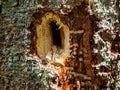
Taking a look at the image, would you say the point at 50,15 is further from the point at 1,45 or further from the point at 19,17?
the point at 1,45

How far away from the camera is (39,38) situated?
160cm

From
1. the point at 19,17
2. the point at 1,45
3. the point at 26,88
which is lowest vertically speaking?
the point at 26,88

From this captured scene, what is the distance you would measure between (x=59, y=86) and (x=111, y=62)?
208 millimetres

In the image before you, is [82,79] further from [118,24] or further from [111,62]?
[118,24]

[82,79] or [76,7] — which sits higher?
[76,7]

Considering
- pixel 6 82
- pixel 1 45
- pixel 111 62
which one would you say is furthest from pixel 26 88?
pixel 111 62

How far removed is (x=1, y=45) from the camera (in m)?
1.65

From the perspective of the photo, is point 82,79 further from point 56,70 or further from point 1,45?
point 1,45

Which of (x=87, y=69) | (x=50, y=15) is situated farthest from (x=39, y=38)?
(x=87, y=69)

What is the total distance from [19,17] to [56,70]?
0.24 m

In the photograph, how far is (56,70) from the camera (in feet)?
5.23

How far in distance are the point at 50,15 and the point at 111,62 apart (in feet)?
0.91

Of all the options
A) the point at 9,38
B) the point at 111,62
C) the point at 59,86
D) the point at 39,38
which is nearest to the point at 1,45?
the point at 9,38

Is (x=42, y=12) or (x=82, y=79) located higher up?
(x=42, y=12)
